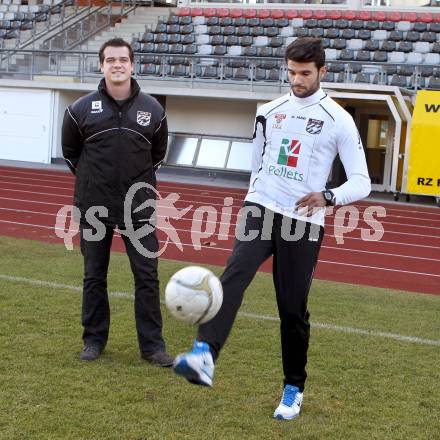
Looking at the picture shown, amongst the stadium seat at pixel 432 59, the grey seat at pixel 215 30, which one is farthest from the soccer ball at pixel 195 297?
the grey seat at pixel 215 30

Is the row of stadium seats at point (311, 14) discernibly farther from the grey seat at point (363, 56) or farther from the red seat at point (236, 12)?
the grey seat at point (363, 56)

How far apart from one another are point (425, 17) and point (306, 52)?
78.1 ft

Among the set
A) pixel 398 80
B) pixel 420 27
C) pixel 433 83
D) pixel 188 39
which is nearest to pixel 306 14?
pixel 188 39

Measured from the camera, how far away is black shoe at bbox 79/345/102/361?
17.2 ft

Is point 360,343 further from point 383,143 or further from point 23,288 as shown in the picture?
point 383,143

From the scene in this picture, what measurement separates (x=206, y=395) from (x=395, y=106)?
56.5ft

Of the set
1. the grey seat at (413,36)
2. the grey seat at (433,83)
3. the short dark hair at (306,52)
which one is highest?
the grey seat at (413,36)

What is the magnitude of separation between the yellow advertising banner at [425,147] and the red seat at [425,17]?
6982mm

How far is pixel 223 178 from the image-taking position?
78.7 feet

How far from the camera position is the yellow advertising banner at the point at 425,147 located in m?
19.5

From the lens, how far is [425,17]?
26281mm

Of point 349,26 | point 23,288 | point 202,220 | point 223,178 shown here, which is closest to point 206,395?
point 23,288

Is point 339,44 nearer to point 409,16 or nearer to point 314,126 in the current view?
point 409,16

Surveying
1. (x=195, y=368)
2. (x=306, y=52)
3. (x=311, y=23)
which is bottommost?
(x=195, y=368)
